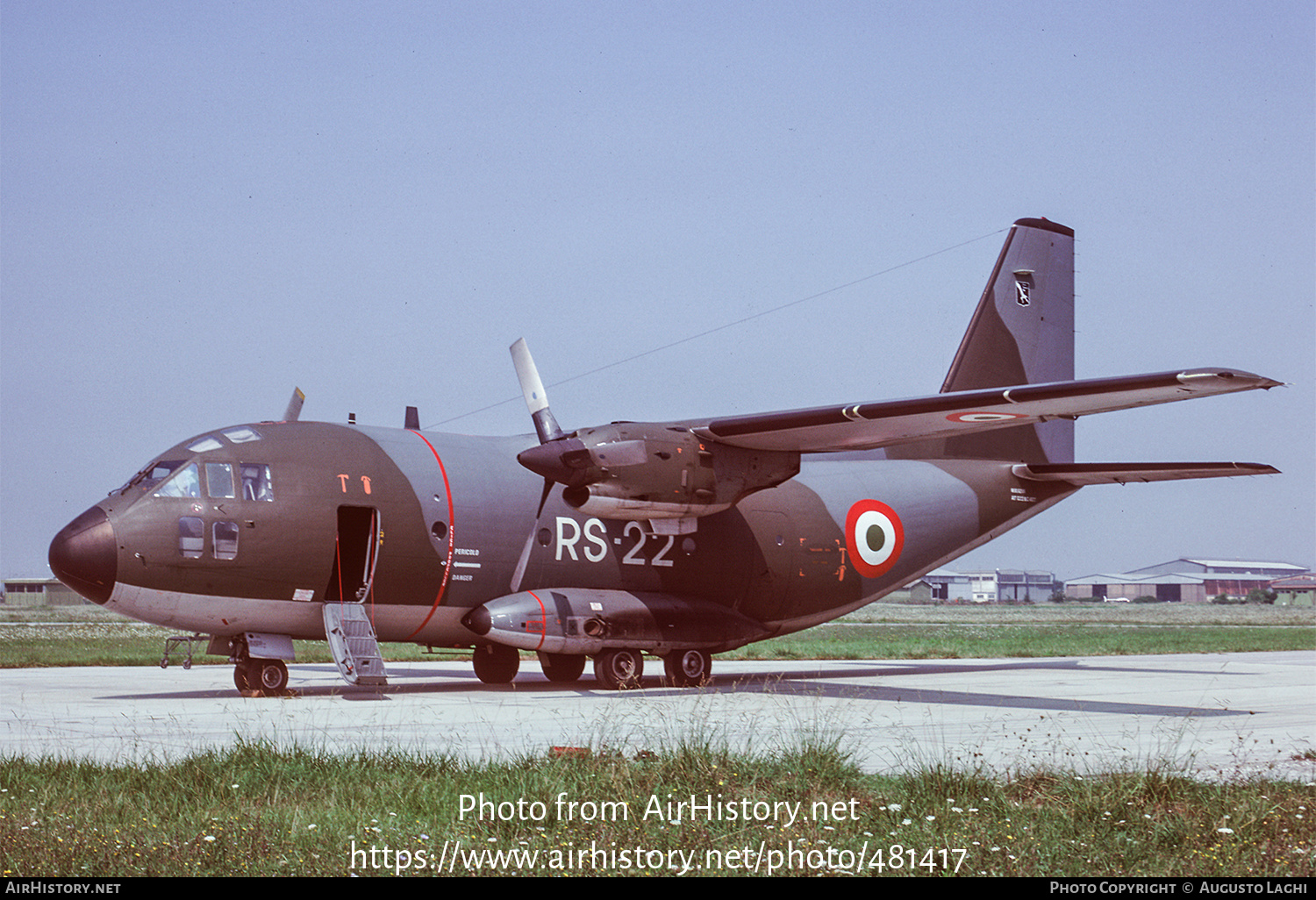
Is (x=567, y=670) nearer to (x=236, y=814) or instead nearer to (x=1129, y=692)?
(x=1129, y=692)

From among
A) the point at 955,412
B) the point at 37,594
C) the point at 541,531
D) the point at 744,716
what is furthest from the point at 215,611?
the point at 37,594

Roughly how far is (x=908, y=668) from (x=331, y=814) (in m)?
20.6

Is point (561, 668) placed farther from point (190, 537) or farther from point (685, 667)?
point (190, 537)

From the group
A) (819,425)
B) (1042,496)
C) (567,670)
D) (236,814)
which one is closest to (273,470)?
(567,670)

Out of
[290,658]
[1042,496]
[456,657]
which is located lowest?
[456,657]

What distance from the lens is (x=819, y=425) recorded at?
Result: 18.7 m

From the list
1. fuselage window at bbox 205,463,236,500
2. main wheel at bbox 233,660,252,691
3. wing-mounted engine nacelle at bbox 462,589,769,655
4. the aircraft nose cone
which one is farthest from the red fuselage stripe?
the aircraft nose cone

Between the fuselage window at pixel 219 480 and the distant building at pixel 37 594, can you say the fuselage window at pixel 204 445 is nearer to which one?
the fuselage window at pixel 219 480

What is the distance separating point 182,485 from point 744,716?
8.66m

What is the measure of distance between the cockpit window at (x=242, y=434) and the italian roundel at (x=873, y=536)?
10.6m

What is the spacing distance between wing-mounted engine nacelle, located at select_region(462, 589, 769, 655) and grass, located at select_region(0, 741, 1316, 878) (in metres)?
8.92

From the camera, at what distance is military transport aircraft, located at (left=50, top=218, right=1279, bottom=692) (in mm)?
17750

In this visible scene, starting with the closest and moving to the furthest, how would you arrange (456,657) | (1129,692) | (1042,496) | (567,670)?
(1129,692) < (567,670) < (1042,496) < (456,657)

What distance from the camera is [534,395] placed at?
796 inches
